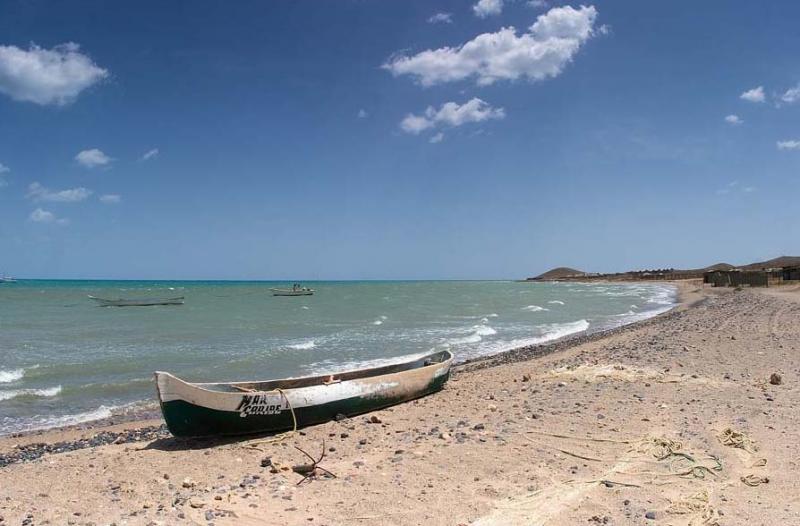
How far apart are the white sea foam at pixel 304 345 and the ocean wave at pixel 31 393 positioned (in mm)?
8602

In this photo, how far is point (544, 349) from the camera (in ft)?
64.5

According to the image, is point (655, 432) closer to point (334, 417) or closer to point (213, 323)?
point (334, 417)

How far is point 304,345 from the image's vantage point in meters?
22.4

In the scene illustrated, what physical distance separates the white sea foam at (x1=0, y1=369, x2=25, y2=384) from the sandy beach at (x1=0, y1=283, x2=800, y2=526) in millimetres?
5808

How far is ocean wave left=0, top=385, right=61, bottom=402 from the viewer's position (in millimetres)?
13640

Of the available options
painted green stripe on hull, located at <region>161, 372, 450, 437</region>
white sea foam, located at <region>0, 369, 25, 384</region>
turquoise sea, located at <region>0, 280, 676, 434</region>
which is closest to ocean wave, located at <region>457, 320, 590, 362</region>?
turquoise sea, located at <region>0, 280, 676, 434</region>

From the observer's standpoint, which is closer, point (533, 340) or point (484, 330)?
point (533, 340)

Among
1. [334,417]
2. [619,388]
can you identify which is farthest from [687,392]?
[334,417]

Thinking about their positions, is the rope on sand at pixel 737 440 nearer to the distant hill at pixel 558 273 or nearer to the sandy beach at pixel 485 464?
the sandy beach at pixel 485 464

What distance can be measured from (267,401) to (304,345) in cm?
1341

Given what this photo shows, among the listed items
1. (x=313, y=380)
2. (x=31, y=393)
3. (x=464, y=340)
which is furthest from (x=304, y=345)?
(x=313, y=380)

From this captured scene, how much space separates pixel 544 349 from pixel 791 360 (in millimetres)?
7949

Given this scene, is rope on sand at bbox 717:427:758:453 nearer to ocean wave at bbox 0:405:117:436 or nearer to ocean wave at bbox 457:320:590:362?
ocean wave at bbox 0:405:117:436

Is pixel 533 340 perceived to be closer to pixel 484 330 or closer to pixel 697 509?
pixel 484 330
